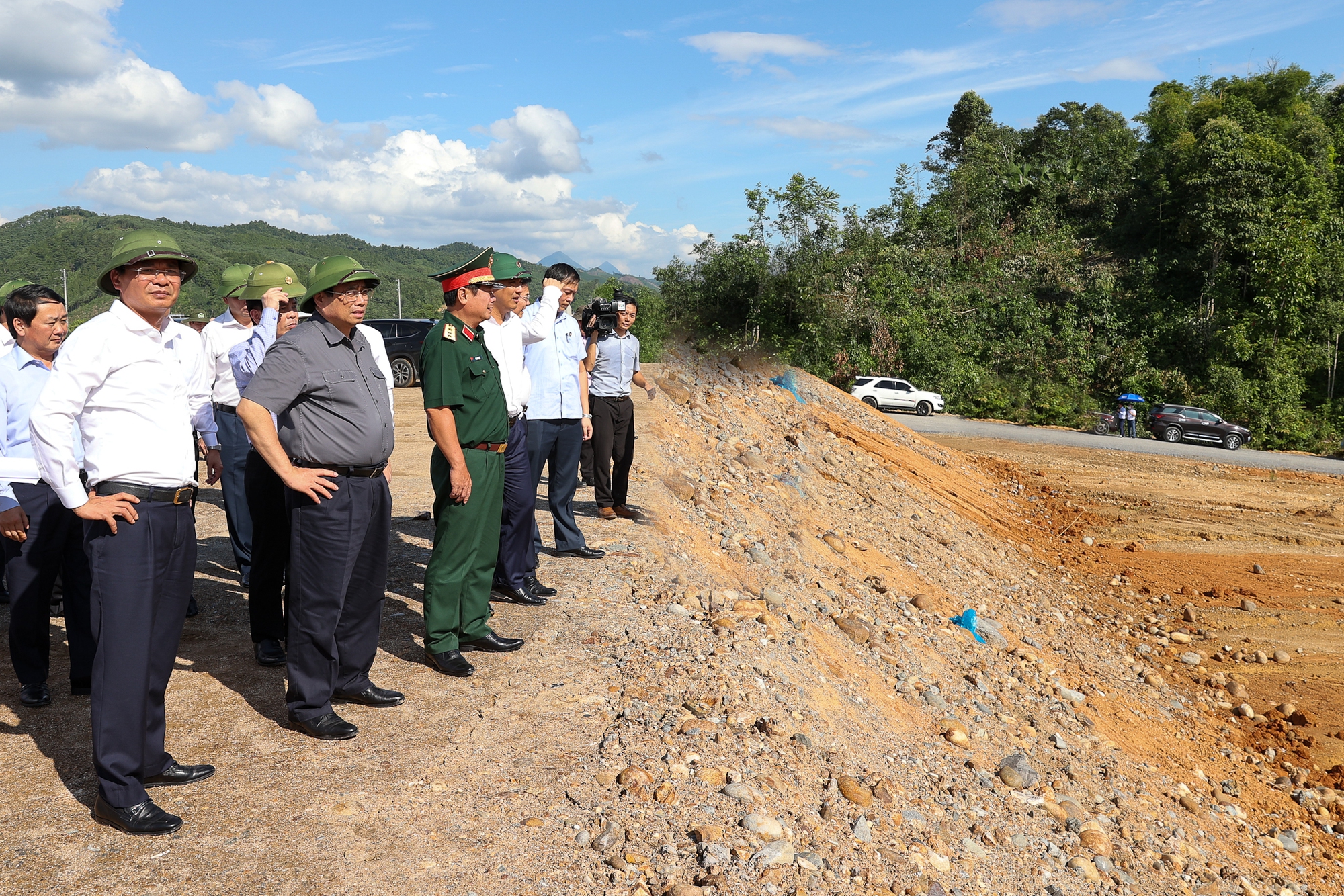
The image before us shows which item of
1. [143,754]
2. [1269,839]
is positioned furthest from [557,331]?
[1269,839]

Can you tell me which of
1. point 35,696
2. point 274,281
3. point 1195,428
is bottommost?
point 1195,428

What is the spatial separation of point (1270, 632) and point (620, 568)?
7.65m

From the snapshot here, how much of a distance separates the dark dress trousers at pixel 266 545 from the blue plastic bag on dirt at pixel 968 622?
18.1ft

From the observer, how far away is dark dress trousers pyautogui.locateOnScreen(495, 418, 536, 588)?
4.75 metres

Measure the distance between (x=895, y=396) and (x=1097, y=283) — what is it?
924 cm

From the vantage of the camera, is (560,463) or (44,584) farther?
(560,463)

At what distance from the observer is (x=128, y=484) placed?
263 centimetres

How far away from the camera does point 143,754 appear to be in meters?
2.74

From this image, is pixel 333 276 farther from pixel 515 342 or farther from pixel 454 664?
pixel 454 664

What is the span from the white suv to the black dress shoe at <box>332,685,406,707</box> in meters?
24.2

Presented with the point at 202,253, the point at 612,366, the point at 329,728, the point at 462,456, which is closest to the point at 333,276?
the point at 462,456

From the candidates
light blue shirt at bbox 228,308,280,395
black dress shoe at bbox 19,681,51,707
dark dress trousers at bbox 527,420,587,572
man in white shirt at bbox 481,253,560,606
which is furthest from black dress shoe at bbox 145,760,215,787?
dark dress trousers at bbox 527,420,587,572

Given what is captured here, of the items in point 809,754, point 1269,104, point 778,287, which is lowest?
point 809,754

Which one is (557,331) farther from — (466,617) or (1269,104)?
(1269,104)
